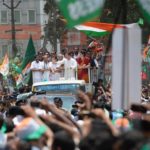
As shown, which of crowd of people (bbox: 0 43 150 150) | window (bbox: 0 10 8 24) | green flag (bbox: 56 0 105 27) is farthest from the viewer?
window (bbox: 0 10 8 24)

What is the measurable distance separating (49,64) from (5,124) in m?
13.4

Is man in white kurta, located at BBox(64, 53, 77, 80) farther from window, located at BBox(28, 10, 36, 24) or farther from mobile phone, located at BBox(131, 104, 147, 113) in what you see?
window, located at BBox(28, 10, 36, 24)

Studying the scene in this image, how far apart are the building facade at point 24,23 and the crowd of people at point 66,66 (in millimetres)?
41481

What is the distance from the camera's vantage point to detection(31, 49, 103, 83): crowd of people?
2249cm

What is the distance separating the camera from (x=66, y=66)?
886 inches

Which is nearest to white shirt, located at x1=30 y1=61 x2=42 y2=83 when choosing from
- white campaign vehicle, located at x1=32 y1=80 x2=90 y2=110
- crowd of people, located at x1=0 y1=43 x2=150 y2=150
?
white campaign vehicle, located at x1=32 y1=80 x2=90 y2=110

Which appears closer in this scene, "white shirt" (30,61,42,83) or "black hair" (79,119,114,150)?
"black hair" (79,119,114,150)

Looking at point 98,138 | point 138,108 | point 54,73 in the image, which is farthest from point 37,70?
point 98,138

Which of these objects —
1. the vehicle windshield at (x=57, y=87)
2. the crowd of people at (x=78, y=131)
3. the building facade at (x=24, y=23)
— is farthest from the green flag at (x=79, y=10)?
the building facade at (x=24, y=23)

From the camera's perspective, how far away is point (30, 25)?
67.1 meters

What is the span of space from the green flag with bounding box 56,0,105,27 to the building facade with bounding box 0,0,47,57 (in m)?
55.4

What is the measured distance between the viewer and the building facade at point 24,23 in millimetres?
65569

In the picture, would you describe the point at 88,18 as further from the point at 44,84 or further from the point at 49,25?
the point at 49,25

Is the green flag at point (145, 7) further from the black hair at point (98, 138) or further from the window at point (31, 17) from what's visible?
the window at point (31, 17)
